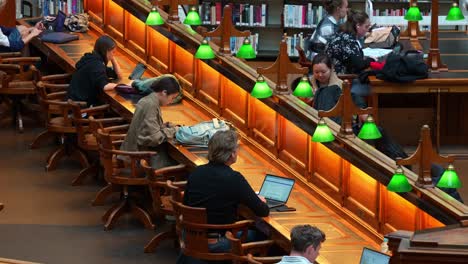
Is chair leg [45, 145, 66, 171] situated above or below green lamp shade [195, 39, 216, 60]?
below

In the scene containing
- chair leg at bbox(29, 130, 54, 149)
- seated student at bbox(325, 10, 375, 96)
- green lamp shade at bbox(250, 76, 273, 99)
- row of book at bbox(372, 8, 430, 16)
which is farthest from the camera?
row of book at bbox(372, 8, 430, 16)

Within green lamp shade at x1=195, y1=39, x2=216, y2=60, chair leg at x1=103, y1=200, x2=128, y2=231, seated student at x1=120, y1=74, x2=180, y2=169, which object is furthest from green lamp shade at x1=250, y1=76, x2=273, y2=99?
chair leg at x1=103, y1=200, x2=128, y2=231

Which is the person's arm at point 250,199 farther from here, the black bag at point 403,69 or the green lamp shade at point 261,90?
the black bag at point 403,69

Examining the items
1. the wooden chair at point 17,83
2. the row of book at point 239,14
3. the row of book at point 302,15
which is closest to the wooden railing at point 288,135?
the wooden chair at point 17,83

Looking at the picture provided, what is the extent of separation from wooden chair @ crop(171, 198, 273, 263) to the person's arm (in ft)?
0.37

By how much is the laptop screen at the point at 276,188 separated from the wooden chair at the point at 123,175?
1.33 metres

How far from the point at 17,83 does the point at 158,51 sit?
1.54 m

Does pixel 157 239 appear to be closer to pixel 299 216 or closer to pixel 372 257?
pixel 299 216

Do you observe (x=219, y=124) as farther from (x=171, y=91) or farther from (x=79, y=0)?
(x=79, y=0)

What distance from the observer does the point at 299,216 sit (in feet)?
34.5

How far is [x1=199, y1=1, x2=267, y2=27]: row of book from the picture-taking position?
1828cm

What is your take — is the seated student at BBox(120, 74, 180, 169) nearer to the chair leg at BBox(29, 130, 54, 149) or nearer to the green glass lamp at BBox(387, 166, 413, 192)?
the chair leg at BBox(29, 130, 54, 149)

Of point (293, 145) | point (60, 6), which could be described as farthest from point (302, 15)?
point (293, 145)

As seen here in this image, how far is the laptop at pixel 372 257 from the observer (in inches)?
356
